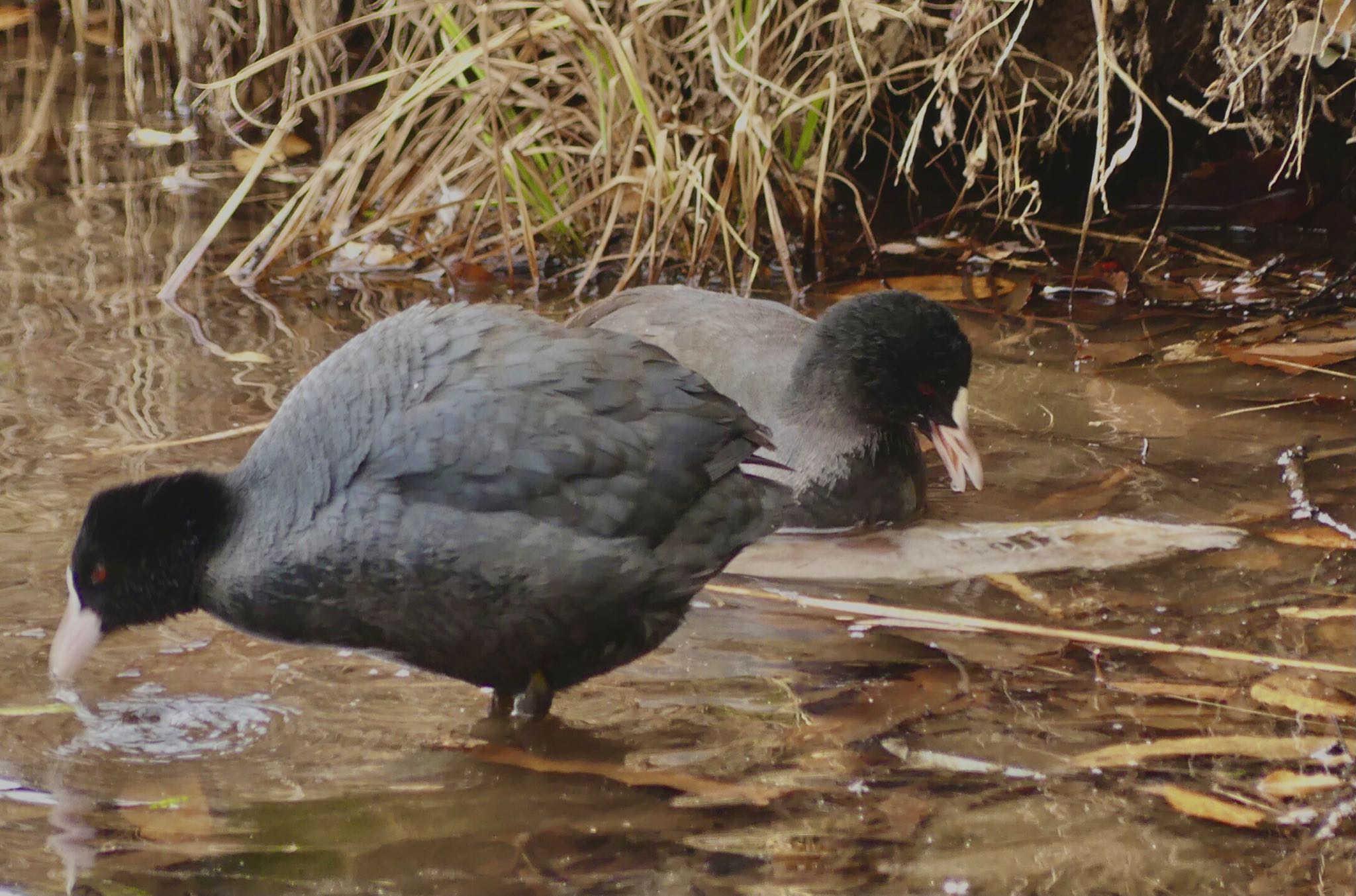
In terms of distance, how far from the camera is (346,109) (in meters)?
6.55

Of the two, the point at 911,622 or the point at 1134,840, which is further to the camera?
the point at 911,622

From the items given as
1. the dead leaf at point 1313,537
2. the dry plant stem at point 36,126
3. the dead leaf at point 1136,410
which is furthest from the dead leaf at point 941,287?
the dry plant stem at point 36,126

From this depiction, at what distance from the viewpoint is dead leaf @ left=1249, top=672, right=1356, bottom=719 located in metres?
2.57

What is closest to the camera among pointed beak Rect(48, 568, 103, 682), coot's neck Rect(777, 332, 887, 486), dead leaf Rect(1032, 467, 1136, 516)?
A: pointed beak Rect(48, 568, 103, 682)

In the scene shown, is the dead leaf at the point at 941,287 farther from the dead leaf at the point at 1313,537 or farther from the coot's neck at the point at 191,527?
the coot's neck at the point at 191,527

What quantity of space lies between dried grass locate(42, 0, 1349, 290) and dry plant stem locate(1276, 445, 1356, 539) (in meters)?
0.95

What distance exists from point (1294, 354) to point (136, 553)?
9.99ft

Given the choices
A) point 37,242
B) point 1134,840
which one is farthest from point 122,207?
point 1134,840

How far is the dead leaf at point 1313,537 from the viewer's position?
3.21 m

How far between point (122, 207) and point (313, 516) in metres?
3.49

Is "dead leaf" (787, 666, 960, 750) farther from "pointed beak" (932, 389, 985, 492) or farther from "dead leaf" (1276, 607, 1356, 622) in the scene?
"pointed beak" (932, 389, 985, 492)

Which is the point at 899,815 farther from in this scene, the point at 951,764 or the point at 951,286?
the point at 951,286

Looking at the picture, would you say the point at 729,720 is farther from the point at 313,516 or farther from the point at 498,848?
the point at 313,516

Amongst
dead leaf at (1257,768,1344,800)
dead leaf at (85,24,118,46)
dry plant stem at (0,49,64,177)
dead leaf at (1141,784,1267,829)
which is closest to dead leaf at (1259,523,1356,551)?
dead leaf at (1257,768,1344,800)
